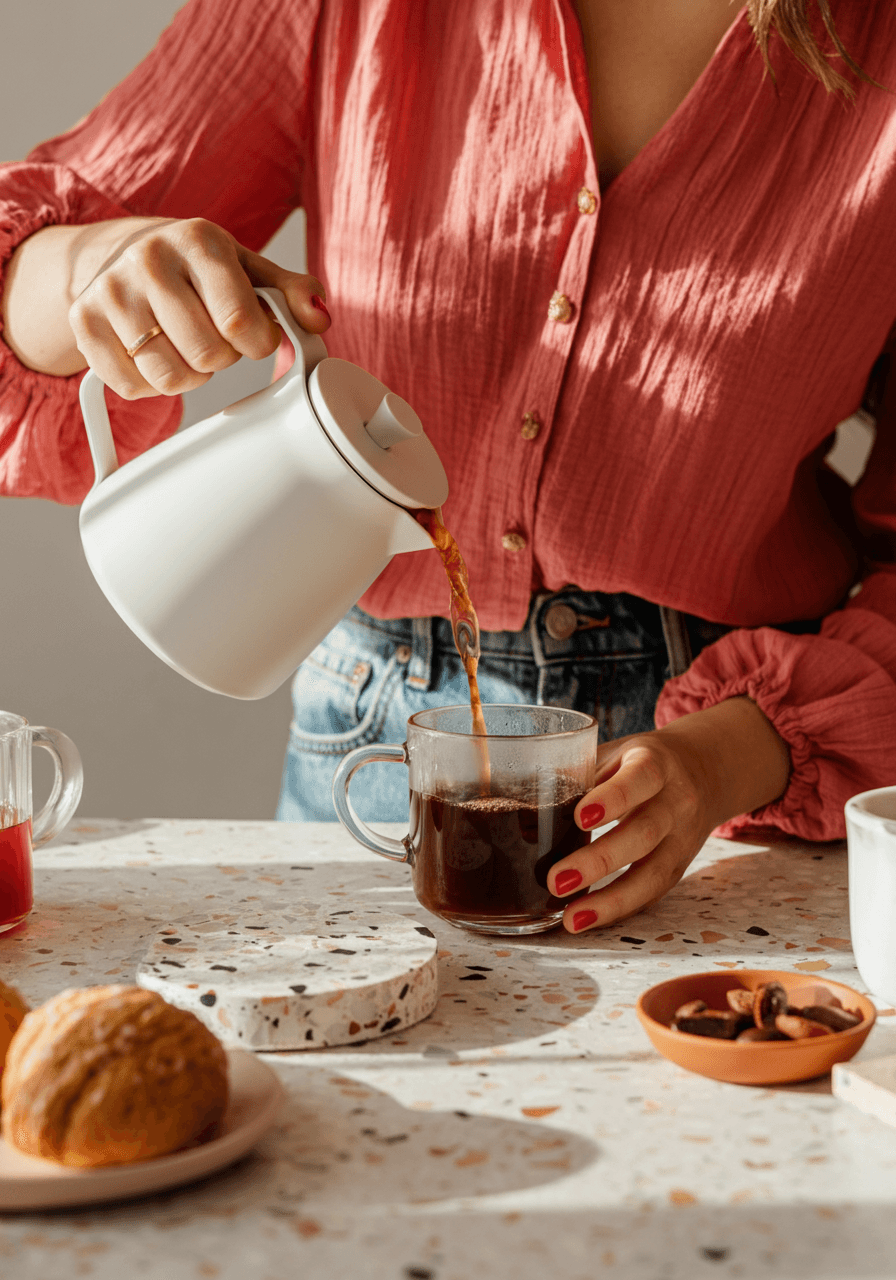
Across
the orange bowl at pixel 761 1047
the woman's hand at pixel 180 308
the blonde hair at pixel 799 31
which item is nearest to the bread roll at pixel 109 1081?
the orange bowl at pixel 761 1047

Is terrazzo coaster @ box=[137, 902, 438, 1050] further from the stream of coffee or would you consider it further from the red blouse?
the red blouse

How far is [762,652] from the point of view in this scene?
1041 mm

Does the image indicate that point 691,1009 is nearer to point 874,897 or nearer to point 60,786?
point 874,897

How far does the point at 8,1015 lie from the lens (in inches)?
21.6

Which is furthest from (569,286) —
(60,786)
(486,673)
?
(60,786)

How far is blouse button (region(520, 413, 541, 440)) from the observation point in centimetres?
112

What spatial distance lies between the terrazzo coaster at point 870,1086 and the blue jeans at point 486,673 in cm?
61

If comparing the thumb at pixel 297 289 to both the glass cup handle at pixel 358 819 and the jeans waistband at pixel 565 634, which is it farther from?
the jeans waistband at pixel 565 634

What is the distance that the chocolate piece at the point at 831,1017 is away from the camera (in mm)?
591

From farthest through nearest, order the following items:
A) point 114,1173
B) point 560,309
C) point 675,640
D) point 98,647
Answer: point 98,647
point 675,640
point 560,309
point 114,1173

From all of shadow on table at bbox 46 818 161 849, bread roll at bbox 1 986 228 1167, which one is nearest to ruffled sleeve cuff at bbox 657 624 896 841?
shadow on table at bbox 46 818 161 849

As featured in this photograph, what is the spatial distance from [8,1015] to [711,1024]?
0.33 metres

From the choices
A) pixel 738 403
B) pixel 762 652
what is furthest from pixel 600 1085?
pixel 738 403

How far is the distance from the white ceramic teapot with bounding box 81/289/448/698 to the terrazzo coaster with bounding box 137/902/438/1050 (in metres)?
0.17
